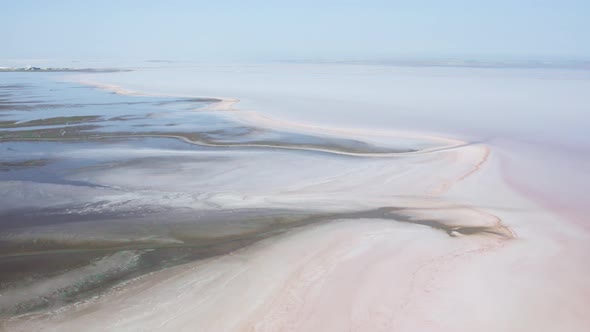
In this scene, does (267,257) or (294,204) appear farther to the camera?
(294,204)

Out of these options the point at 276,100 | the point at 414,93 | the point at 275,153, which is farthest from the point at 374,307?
the point at 414,93

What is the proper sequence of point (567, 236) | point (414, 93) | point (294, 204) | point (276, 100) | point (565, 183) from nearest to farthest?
1. point (567, 236)
2. point (294, 204)
3. point (565, 183)
4. point (276, 100)
5. point (414, 93)

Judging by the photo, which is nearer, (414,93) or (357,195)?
(357,195)

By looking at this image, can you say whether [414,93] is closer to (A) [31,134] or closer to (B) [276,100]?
(B) [276,100]

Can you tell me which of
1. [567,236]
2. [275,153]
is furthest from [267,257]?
[275,153]

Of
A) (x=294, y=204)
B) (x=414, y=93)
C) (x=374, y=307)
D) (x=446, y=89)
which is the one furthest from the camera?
(x=446, y=89)

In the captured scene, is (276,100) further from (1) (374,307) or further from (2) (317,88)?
(1) (374,307)
